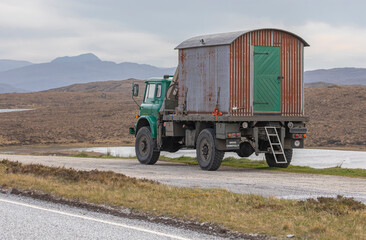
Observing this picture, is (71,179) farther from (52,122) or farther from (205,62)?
(52,122)

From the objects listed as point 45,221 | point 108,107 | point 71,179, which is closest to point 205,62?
point 71,179

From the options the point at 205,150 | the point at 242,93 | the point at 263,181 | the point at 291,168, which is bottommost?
the point at 291,168

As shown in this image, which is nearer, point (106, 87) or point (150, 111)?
point (150, 111)

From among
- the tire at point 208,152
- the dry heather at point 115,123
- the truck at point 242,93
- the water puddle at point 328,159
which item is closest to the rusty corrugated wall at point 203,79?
the truck at point 242,93

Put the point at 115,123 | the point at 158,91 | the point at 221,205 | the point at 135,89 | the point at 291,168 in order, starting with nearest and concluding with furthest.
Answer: the point at 221,205, the point at 291,168, the point at 135,89, the point at 158,91, the point at 115,123

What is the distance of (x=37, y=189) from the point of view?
581 inches

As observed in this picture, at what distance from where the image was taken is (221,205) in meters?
11.7

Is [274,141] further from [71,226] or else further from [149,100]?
[71,226]

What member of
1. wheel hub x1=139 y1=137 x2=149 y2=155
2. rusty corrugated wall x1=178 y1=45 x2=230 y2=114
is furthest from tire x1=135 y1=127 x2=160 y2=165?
rusty corrugated wall x1=178 y1=45 x2=230 y2=114

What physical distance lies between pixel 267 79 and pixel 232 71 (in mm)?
1328

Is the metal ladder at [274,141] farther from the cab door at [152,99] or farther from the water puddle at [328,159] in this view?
the cab door at [152,99]

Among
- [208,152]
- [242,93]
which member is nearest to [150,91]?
[208,152]

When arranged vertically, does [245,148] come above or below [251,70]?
below

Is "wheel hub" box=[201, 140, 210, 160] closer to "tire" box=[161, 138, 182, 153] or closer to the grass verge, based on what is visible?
"tire" box=[161, 138, 182, 153]
